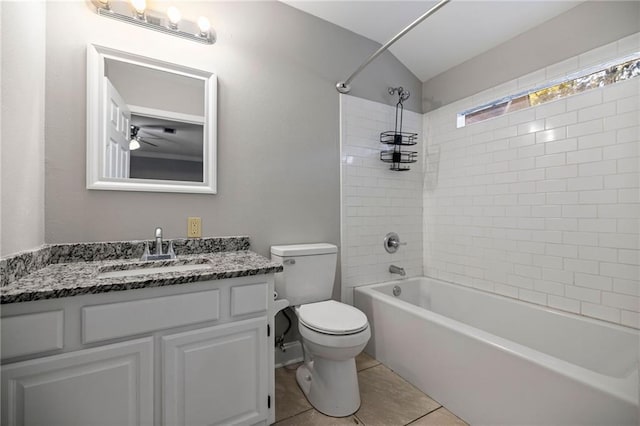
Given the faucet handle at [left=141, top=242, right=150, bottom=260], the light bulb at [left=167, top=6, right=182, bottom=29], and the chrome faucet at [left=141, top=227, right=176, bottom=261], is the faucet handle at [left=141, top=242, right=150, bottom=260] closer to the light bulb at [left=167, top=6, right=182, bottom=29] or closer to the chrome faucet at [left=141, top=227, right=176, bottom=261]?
the chrome faucet at [left=141, top=227, right=176, bottom=261]

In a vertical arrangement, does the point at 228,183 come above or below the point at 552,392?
above

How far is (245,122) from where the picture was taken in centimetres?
190

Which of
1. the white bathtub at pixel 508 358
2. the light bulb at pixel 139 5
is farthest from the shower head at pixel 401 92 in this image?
the light bulb at pixel 139 5

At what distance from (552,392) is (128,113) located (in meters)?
2.49

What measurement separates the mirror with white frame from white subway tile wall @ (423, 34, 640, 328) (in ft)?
6.63

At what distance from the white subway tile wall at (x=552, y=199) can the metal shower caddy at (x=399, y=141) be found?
305mm

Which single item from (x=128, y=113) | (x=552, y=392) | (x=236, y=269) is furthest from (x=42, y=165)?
(x=552, y=392)

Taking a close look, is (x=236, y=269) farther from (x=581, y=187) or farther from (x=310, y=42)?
(x=581, y=187)

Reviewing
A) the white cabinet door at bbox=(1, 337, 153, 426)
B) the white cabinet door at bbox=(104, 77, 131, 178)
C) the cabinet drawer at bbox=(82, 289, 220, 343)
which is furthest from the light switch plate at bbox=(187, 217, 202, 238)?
the white cabinet door at bbox=(1, 337, 153, 426)

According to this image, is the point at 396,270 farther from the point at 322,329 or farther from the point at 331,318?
the point at 322,329

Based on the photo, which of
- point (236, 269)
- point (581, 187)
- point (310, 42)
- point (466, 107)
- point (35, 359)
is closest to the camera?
point (35, 359)

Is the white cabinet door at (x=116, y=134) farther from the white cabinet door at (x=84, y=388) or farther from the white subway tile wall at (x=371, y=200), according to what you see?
the white subway tile wall at (x=371, y=200)

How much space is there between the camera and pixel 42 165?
140 centimetres

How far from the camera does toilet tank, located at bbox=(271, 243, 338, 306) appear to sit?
1.84 meters
